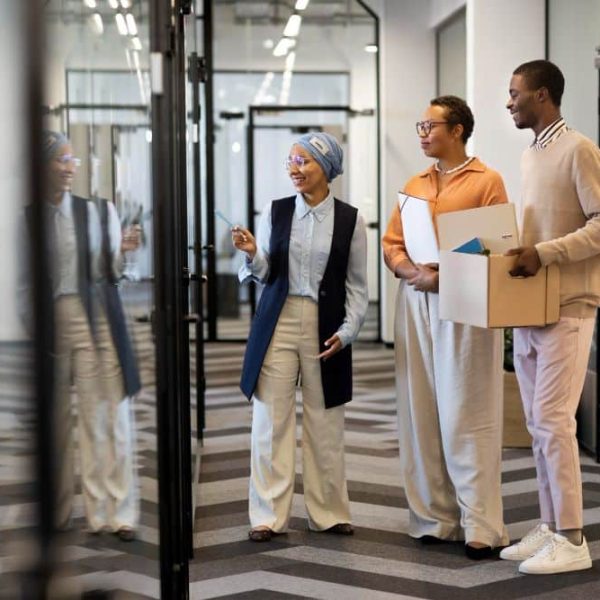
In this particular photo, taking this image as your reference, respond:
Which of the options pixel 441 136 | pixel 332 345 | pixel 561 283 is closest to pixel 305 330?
pixel 332 345

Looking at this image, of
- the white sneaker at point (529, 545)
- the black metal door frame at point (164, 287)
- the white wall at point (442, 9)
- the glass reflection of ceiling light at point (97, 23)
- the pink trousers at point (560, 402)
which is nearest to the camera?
the glass reflection of ceiling light at point (97, 23)

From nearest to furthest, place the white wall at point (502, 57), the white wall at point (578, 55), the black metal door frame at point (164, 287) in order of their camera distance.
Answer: the black metal door frame at point (164, 287) < the white wall at point (578, 55) < the white wall at point (502, 57)

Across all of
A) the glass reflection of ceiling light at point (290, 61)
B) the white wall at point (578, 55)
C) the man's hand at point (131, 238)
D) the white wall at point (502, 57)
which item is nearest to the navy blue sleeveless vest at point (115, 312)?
the man's hand at point (131, 238)

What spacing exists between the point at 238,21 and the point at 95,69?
9.09 m

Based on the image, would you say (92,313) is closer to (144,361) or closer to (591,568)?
(144,361)

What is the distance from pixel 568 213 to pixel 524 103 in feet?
1.33

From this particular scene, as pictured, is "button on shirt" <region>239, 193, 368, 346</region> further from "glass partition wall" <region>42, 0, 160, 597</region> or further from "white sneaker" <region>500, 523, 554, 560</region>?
"glass partition wall" <region>42, 0, 160, 597</region>

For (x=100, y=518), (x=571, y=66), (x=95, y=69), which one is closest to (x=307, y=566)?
(x=100, y=518)

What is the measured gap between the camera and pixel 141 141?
214 centimetres

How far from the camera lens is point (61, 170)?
141cm

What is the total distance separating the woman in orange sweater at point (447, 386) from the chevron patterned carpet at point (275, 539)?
6.1 inches

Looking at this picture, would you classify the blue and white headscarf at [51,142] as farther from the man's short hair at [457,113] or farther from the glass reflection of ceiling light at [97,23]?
the man's short hair at [457,113]

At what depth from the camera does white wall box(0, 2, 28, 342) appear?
127 centimetres

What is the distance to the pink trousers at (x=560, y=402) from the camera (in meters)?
3.69
